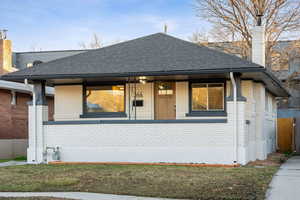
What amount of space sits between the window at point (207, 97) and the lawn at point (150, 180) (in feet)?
12.5

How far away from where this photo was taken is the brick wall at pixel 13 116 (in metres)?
23.6

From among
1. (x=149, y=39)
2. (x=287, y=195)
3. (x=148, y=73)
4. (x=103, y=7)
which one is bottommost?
(x=287, y=195)

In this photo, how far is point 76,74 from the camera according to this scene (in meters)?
17.9

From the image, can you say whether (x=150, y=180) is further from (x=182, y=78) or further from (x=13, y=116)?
(x=13, y=116)

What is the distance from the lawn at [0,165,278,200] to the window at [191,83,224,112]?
3.82m

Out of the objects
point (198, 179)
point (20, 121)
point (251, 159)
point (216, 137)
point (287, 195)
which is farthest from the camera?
point (20, 121)

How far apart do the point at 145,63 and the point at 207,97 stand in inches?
113

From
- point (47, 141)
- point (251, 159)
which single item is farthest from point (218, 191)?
point (47, 141)

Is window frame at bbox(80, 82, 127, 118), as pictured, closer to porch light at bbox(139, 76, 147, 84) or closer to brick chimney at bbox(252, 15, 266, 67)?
porch light at bbox(139, 76, 147, 84)

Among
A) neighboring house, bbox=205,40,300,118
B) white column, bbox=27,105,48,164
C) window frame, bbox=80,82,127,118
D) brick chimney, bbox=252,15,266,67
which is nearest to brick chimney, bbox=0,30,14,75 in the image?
neighboring house, bbox=205,40,300,118

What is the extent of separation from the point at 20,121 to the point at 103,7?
10.4m

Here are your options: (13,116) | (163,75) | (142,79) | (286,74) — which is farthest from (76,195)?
(286,74)

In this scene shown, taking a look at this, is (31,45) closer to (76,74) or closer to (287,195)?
(76,74)

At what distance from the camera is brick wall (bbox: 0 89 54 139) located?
928 inches
